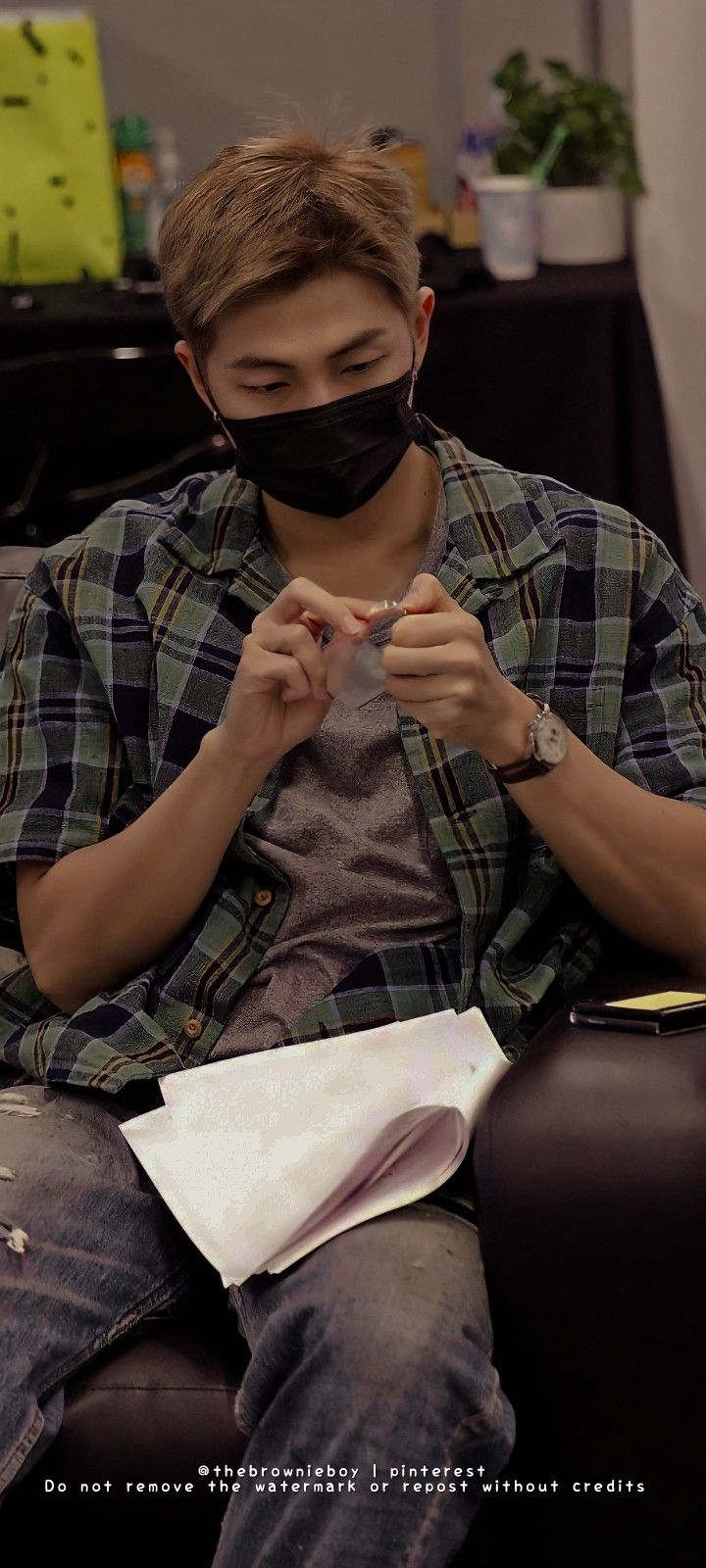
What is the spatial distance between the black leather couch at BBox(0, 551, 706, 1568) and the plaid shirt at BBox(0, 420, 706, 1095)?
23cm

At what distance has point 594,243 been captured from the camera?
3379 mm

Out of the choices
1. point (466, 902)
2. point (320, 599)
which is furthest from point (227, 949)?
point (320, 599)

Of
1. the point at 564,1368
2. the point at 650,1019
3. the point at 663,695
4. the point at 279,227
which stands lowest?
the point at 564,1368

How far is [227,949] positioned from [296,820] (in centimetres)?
14

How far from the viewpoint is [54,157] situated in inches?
130

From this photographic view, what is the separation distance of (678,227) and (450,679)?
214cm

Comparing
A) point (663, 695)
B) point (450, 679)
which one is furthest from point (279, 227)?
point (663, 695)

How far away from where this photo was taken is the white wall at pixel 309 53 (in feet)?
12.3

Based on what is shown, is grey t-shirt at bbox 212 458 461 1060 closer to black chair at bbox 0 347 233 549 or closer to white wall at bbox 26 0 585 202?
black chair at bbox 0 347 233 549

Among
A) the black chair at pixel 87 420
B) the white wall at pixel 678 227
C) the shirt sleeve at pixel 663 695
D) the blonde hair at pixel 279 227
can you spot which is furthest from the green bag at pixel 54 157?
the shirt sleeve at pixel 663 695

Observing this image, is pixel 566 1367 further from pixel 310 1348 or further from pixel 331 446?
pixel 331 446

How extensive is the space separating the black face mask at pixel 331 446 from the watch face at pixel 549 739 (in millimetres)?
291

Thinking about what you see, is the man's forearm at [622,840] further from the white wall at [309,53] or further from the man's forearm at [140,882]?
the white wall at [309,53]

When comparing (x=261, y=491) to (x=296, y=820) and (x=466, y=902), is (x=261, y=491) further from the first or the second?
(x=466, y=902)
